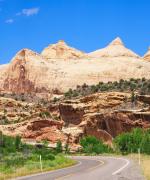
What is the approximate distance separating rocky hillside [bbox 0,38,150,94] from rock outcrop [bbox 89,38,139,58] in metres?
2.21

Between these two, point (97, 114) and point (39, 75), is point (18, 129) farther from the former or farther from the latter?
point (39, 75)

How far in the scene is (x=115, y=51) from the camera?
575 feet

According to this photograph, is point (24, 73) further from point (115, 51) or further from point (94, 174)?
point (94, 174)

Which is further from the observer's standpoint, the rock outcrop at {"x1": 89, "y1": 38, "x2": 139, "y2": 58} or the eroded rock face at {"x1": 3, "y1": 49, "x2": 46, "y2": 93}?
the rock outcrop at {"x1": 89, "y1": 38, "x2": 139, "y2": 58}

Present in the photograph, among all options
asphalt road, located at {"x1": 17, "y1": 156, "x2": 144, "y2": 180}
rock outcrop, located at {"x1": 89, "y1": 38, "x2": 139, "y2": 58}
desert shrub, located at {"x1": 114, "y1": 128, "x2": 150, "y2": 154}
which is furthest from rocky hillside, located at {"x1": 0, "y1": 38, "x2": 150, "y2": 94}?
asphalt road, located at {"x1": 17, "y1": 156, "x2": 144, "y2": 180}

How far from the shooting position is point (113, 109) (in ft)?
299

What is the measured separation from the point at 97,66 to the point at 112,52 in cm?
2407

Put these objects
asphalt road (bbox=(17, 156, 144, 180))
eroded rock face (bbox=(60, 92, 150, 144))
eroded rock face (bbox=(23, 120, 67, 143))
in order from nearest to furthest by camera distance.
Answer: asphalt road (bbox=(17, 156, 144, 180)) → eroded rock face (bbox=(60, 92, 150, 144)) → eroded rock face (bbox=(23, 120, 67, 143))

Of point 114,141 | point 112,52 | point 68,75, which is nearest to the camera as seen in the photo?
point 114,141

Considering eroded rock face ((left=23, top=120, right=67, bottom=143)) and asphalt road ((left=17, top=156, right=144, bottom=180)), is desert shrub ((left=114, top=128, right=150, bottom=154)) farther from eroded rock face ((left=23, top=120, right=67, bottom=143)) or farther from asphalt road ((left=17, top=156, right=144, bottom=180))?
asphalt road ((left=17, top=156, right=144, bottom=180))

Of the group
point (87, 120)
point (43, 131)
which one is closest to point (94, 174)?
point (87, 120)

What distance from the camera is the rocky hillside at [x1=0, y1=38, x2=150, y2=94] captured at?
14112 centimetres

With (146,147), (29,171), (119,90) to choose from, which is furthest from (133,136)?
(29,171)

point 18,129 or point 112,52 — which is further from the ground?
point 112,52
